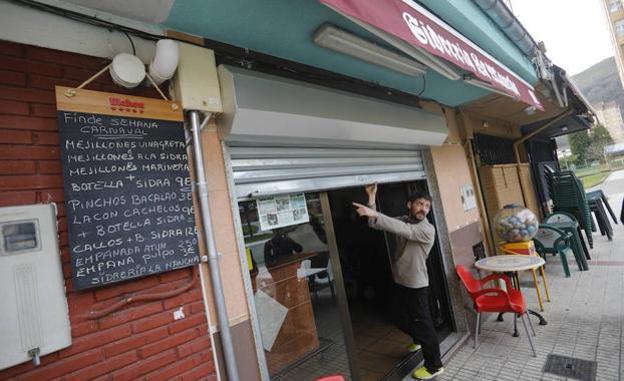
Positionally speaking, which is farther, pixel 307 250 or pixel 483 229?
pixel 483 229

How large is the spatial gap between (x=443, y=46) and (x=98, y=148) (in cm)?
237

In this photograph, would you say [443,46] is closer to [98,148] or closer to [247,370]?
[98,148]

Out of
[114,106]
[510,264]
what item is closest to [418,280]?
[510,264]

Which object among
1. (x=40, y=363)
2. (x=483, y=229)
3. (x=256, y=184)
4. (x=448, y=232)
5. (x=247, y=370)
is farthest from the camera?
(x=483, y=229)

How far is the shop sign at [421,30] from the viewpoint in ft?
5.32

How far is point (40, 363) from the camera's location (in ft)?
4.74

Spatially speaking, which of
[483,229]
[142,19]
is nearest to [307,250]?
[142,19]

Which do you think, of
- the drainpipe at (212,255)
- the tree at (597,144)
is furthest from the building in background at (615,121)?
the drainpipe at (212,255)

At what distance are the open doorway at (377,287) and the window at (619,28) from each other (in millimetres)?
52172

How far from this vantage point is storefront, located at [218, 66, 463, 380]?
7.63 feet

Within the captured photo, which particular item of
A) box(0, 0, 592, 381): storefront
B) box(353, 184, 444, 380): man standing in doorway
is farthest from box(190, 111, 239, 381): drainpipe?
box(353, 184, 444, 380): man standing in doorway

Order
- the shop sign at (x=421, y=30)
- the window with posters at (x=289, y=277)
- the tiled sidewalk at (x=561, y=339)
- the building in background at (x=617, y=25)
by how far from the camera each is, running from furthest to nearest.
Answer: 1. the building in background at (x=617, y=25)
2. the tiled sidewalk at (x=561, y=339)
3. the window with posters at (x=289, y=277)
4. the shop sign at (x=421, y=30)

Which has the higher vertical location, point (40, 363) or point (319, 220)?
point (319, 220)

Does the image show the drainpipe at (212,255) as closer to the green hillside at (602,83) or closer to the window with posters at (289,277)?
the window with posters at (289,277)
